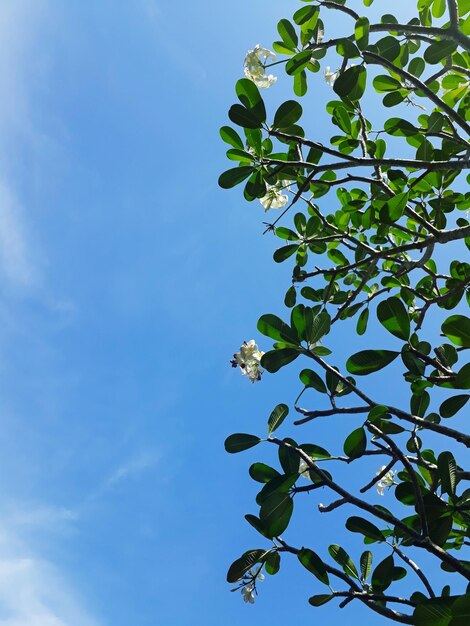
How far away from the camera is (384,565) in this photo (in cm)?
171

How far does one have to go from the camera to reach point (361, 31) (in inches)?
74.2

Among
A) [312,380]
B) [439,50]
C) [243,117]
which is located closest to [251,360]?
[312,380]

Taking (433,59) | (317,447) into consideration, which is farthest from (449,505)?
(433,59)

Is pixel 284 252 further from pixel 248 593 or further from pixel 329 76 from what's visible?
pixel 248 593

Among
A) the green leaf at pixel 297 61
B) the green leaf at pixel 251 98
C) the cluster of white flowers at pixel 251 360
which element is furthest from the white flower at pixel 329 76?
the cluster of white flowers at pixel 251 360

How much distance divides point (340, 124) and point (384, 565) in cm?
198

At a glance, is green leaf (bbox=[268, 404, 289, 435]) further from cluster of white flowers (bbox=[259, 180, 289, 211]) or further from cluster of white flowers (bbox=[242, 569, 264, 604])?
cluster of white flowers (bbox=[259, 180, 289, 211])

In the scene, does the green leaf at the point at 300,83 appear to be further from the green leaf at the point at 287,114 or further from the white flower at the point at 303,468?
the white flower at the point at 303,468

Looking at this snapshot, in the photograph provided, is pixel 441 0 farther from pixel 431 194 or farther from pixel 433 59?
pixel 431 194

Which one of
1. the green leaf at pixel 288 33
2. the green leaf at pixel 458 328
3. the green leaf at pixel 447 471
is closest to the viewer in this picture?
the green leaf at pixel 458 328

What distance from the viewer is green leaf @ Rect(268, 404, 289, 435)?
5.98 ft

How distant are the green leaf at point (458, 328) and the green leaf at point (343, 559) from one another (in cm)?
96

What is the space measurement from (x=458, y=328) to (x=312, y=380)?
1.95ft

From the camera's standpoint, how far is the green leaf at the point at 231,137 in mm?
2215
